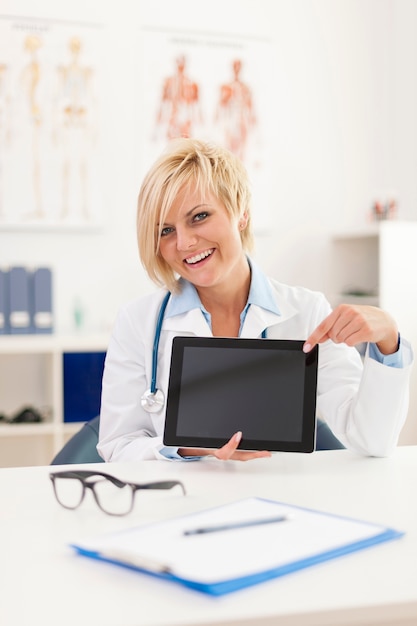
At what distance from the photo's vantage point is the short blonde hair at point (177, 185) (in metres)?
1.81

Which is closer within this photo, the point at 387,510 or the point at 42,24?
the point at 387,510

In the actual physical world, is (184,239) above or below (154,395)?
above

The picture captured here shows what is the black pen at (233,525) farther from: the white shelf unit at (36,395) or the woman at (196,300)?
the white shelf unit at (36,395)

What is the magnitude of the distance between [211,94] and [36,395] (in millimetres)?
1630

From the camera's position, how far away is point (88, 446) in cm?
191

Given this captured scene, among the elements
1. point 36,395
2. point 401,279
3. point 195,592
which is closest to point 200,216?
point 195,592

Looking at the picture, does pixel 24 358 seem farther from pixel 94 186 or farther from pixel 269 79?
pixel 269 79

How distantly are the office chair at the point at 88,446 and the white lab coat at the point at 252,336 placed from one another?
8 centimetres

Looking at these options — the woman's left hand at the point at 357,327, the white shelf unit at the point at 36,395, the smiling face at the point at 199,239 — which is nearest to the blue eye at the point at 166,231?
the smiling face at the point at 199,239

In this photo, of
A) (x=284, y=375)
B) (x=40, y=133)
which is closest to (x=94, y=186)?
(x=40, y=133)

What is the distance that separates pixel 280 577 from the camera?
0.91 m

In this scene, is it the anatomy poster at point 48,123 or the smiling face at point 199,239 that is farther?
the anatomy poster at point 48,123

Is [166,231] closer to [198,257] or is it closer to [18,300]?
[198,257]

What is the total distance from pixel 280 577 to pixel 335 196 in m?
3.37
